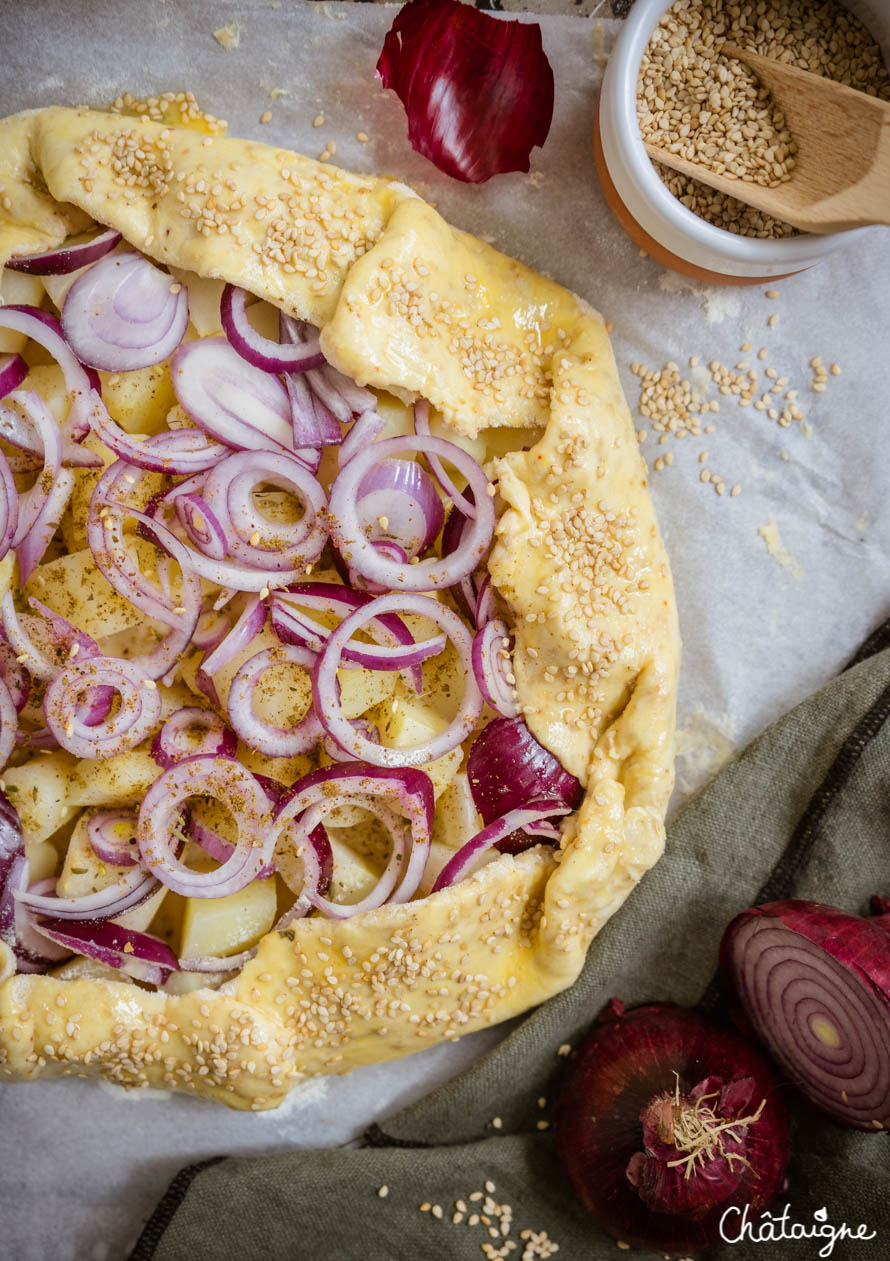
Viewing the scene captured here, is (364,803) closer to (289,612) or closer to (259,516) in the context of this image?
(289,612)

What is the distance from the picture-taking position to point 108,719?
2.55 m

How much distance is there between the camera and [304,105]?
2711mm

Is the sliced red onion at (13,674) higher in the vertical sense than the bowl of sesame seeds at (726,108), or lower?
lower

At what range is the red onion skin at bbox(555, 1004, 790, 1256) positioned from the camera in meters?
2.62

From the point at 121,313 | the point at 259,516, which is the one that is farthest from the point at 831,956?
the point at 121,313

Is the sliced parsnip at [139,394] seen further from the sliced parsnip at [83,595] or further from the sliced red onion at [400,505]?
the sliced red onion at [400,505]

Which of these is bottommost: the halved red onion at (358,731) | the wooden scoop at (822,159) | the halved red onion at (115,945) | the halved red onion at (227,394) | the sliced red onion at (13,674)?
the halved red onion at (115,945)

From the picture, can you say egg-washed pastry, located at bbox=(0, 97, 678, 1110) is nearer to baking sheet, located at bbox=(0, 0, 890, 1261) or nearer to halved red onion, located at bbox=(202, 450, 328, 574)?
halved red onion, located at bbox=(202, 450, 328, 574)

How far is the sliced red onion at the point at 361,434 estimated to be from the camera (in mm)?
2463

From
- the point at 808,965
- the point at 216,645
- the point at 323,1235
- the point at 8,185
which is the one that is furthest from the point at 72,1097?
the point at 8,185

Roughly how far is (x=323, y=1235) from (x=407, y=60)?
3.29m

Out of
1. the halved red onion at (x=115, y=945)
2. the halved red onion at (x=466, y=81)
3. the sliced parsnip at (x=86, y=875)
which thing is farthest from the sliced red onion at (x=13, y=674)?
the halved red onion at (x=466, y=81)

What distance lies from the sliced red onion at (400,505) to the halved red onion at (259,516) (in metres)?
0.12

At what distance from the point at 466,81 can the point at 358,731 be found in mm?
1748
